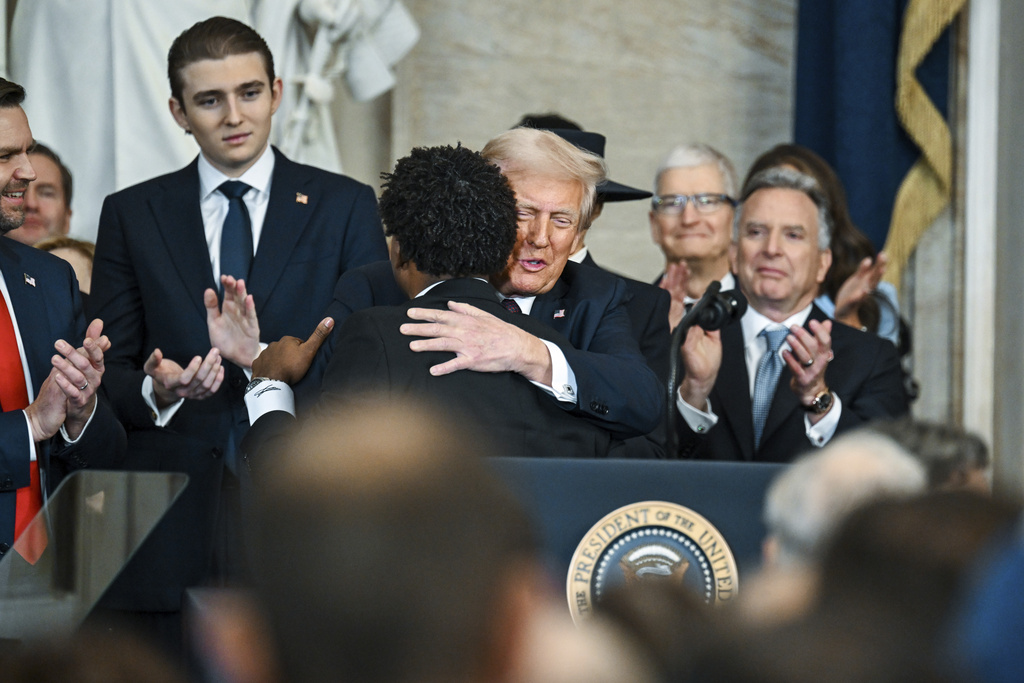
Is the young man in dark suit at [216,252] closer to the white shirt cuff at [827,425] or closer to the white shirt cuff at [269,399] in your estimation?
the white shirt cuff at [269,399]

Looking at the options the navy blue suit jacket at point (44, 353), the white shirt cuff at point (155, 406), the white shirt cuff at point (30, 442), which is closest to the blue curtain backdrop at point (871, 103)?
the white shirt cuff at point (155, 406)

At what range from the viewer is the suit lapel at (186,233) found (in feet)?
11.1

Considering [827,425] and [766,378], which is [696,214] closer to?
[766,378]

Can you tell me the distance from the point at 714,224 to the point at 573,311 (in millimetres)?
1914

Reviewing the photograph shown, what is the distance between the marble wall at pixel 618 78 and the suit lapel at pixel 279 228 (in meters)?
2.44

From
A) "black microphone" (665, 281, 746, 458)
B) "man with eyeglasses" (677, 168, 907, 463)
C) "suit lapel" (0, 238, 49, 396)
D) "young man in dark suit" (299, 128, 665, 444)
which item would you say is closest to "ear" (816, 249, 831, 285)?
"man with eyeglasses" (677, 168, 907, 463)

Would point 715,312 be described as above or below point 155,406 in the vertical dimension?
above

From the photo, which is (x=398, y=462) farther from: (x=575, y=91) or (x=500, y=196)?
(x=575, y=91)

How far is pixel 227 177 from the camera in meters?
3.55

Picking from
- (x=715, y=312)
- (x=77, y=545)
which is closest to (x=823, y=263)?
(x=715, y=312)

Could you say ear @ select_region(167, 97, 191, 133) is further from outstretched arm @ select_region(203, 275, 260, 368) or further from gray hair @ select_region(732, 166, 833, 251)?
gray hair @ select_region(732, 166, 833, 251)

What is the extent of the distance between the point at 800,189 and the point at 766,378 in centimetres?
67

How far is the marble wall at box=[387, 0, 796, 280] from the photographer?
6078 mm

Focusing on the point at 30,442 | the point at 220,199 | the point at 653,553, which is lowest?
the point at 653,553
